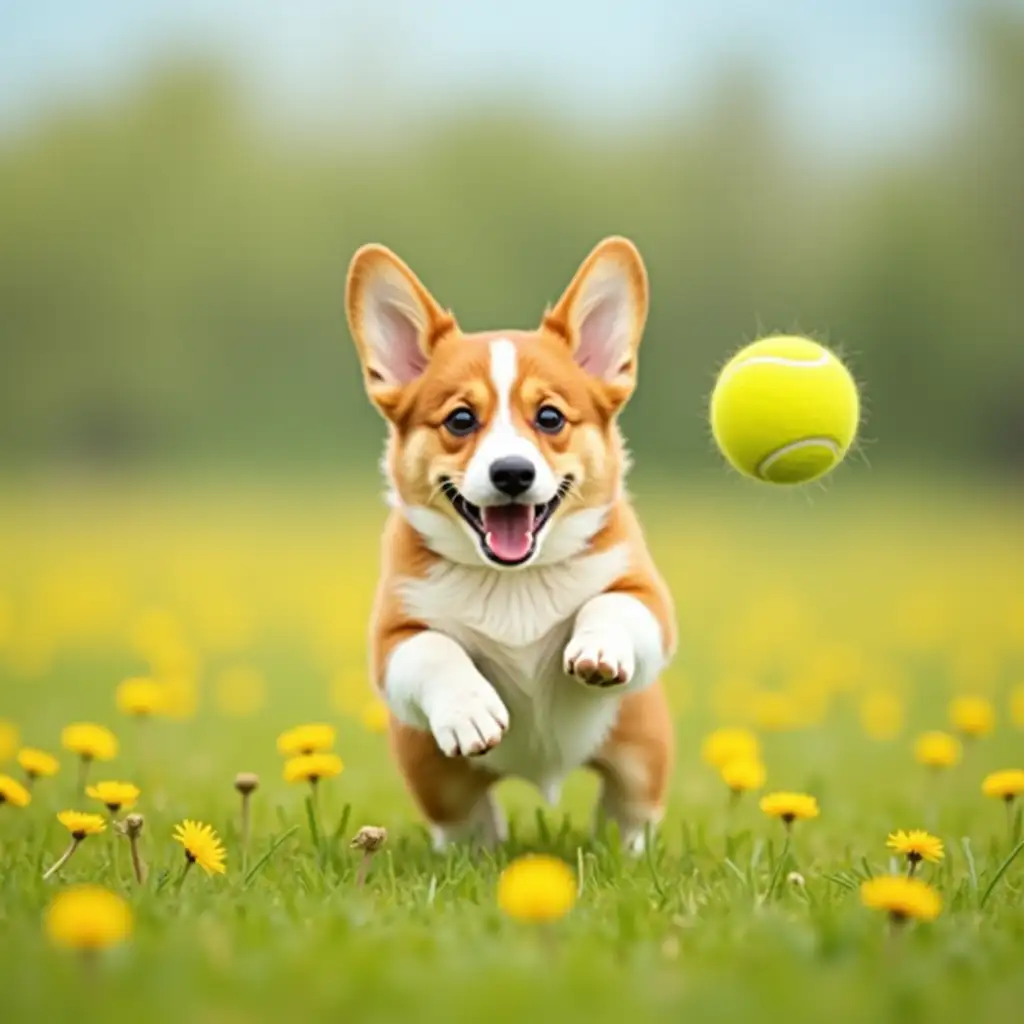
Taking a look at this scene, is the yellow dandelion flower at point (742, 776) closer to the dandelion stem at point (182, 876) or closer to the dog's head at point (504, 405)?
the dog's head at point (504, 405)

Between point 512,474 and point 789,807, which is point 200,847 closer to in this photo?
point 512,474

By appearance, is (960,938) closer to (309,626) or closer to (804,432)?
(804,432)

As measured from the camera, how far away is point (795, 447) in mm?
3971

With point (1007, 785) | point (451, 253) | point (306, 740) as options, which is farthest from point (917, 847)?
point (451, 253)

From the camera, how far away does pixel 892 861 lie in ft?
11.6

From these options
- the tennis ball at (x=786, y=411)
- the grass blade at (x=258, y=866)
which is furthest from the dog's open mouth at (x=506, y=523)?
the grass blade at (x=258, y=866)

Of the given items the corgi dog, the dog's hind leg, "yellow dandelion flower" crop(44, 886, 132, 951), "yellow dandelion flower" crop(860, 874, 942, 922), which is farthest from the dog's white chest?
"yellow dandelion flower" crop(44, 886, 132, 951)

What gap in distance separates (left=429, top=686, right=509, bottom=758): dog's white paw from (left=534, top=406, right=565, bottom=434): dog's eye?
2.06 feet

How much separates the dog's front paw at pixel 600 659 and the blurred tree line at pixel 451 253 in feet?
67.7

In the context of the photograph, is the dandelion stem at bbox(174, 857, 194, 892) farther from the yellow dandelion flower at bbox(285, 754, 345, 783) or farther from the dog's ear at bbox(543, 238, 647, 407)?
the dog's ear at bbox(543, 238, 647, 407)

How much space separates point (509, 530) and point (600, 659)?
1.26 feet

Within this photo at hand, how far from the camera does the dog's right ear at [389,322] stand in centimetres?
395

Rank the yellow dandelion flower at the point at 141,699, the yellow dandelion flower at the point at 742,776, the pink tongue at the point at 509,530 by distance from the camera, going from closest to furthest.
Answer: the pink tongue at the point at 509,530 < the yellow dandelion flower at the point at 742,776 < the yellow dandelion flower at the point at 141,699

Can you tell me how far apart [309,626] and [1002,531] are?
34.0ft
